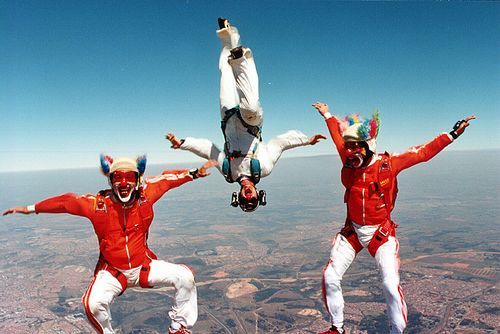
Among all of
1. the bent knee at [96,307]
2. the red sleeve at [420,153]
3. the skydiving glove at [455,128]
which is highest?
the skydiving glove at [455,128]

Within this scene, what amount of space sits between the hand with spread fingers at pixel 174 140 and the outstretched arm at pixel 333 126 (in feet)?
7.54

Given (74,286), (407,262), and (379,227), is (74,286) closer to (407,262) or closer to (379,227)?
(407,262)

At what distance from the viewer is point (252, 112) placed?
18.2ft

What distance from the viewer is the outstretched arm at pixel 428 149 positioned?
4805 millimetres

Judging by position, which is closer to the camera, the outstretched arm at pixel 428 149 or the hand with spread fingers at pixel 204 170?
the outstretched arm at pixel 428 149

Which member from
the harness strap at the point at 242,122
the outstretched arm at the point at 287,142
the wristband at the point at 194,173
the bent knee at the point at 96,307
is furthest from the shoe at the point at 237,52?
the bent knee at the point at 96,307

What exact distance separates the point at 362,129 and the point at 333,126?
56 centimetres

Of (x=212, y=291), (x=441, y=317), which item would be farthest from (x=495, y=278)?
(x=212, y=291)

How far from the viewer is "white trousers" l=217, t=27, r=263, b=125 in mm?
5488

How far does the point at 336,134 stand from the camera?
5.37 metres

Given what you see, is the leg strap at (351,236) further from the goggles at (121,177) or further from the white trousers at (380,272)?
the goggles at (121,177)

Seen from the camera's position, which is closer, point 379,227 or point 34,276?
point 379,227

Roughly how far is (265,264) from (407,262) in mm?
41947

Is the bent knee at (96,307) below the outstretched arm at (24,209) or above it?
below
